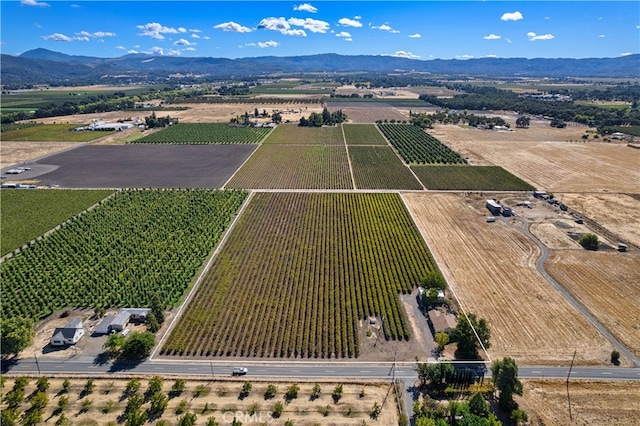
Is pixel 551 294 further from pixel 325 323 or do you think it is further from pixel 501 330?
pixel 325 323

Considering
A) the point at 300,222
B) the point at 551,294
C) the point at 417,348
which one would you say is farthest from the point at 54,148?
the point at 551,294

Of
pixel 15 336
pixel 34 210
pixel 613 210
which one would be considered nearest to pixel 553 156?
pixel 613 210

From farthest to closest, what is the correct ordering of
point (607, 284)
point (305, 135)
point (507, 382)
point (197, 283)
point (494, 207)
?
point (305, 135)
point (494, 207)
point (197, 283)
point (607, 284)
point (507, 382)

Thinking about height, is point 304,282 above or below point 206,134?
below

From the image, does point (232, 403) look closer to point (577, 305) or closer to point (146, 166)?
point (577, 305)

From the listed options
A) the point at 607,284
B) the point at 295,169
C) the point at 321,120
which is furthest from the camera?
the point at 321,120

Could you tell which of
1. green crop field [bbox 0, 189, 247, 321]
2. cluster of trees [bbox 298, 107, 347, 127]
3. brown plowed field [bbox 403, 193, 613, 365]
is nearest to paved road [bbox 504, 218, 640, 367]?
brown plowed field [bbox 403, 193, 613, 365]
